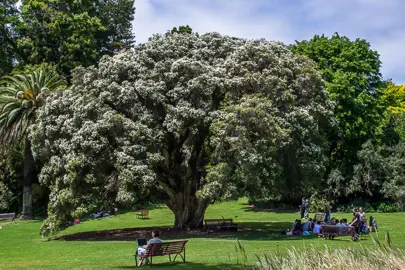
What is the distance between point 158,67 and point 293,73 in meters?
7.56

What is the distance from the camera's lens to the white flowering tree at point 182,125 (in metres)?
25.7

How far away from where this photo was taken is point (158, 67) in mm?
28047

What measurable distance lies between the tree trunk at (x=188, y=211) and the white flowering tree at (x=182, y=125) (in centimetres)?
6

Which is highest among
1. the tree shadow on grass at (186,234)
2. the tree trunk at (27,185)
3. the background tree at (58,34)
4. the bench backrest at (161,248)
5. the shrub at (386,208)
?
the background tree at (58,34)

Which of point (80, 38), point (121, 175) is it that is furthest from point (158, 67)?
point (80, 38)

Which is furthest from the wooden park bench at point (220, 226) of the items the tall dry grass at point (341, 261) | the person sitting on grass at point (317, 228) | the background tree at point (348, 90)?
the tall dry grass at point (341, 261)

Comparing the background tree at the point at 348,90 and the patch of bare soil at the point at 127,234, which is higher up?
the background tree at the point at 348,90

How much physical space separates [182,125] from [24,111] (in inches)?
746

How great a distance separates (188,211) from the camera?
97.8 ft

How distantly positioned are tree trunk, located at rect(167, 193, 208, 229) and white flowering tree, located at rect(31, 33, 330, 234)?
0.06m

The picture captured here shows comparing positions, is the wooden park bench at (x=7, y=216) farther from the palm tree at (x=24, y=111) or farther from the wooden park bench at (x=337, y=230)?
the wooden park bench at (x=337, y=230)

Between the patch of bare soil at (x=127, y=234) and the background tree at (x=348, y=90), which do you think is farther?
the background tree at (x=348, y=90)

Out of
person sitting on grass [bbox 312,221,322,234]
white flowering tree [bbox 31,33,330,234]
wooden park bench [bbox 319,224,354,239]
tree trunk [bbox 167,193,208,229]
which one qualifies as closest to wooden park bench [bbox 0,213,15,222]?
white flowering tree [bbox 31,33,330,234]

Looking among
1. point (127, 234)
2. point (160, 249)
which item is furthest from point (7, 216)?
point (160, 249)
